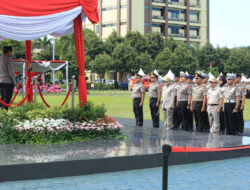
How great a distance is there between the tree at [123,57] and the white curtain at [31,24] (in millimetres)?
46747

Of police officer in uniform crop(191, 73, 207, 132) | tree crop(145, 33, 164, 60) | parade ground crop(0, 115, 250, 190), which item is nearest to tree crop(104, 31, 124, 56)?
tree crop(145, 33, 164, 60)

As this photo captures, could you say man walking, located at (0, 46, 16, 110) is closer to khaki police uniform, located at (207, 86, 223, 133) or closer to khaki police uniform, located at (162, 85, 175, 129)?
khaki police uniform, located at (162, 85, 175, 129)

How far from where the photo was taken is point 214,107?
39.7 feet

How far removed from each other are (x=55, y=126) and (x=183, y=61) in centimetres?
5393

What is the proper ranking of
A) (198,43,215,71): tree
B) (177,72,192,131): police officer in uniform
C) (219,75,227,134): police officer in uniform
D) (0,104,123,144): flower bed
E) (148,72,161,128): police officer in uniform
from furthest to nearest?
(198,43,215,71): tree, (148,72,161,128): police officer in uniform, (177,72,192,131): police officer in uniform, (219,75,227,134): police officer in uniform, (0,104,123,144): flower bed

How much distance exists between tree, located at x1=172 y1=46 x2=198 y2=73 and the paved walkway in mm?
Result: 54379

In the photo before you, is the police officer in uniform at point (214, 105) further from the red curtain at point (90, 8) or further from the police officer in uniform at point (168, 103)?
the red curtain at point (90, 8)

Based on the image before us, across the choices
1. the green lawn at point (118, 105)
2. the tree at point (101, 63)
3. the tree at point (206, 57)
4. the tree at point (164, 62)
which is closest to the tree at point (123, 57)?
the tree at point (101, 63)

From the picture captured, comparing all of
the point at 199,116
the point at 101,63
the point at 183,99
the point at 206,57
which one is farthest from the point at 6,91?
the point at 206,57

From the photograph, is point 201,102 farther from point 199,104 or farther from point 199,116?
point 199,116

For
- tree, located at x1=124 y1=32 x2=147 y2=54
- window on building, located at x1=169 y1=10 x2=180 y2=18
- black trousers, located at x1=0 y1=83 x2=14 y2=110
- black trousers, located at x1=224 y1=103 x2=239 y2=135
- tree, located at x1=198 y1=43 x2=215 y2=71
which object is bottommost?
black trousers, located at x1=224 y1=103 x2=239 y2=135

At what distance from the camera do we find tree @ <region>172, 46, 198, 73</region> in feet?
202

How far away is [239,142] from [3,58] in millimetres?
6523

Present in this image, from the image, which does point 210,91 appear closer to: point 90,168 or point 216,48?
point 90,168
